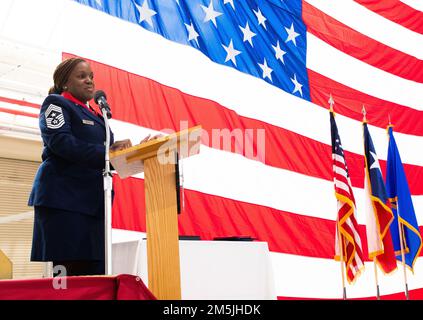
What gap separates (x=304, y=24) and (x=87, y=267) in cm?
312

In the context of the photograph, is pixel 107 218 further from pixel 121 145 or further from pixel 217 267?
pixel 217 267

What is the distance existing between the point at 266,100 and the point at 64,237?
2288 mm

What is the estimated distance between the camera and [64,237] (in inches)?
61.7

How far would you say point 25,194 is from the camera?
25.5 ft

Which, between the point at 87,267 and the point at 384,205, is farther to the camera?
the point at 384,205

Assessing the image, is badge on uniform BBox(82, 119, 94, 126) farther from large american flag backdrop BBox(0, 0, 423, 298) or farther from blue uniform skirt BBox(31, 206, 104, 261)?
large american flag backdrop BBox(0, 0, 423, 298)

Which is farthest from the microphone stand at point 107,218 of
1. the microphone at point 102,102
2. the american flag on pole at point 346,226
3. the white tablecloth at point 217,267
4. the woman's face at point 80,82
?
the american flag on pole at point 346,226

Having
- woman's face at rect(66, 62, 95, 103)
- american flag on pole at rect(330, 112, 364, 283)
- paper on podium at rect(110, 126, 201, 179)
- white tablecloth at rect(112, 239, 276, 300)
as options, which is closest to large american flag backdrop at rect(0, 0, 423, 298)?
american flag on pole at rect(330, 112, 364, 283)

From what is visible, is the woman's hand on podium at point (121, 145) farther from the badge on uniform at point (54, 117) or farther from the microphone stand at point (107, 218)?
the badge on uniform at point (54, 117)

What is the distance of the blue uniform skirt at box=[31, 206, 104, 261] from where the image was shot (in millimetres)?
1562
